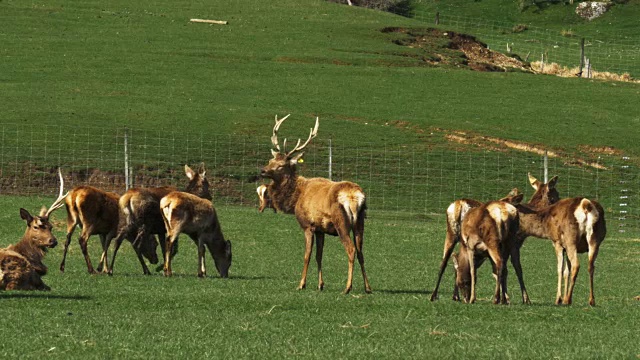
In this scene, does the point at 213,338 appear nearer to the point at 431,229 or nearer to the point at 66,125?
the point at 431,229

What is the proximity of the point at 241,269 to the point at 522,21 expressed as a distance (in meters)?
67.2

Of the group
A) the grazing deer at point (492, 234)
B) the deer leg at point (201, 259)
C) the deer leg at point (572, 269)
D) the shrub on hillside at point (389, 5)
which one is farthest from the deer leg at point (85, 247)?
the shrub on hillside at point (389, 5)

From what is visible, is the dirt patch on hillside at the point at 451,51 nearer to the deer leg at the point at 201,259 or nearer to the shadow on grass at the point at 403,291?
the deer leg at the point at 201,259

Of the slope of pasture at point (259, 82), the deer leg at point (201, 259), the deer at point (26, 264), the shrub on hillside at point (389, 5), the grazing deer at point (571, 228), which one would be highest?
the shrub on hillside at point (389, 5)

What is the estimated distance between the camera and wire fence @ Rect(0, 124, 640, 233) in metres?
35.3

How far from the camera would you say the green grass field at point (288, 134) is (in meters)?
12.6

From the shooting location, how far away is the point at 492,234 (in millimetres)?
15797

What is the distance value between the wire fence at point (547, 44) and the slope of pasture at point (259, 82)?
8.01 metres

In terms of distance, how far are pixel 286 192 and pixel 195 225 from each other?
6.80 feet

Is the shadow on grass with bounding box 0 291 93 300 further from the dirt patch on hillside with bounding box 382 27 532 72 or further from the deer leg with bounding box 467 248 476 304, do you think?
the dirt patch on hillside with bounding box 382 27 532 72

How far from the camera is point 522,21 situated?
86188mm

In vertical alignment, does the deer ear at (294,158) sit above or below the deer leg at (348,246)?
above

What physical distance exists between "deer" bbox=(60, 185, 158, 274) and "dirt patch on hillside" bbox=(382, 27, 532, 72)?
39.7 meters

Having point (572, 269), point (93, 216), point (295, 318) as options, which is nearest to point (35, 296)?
point (295, 318)
